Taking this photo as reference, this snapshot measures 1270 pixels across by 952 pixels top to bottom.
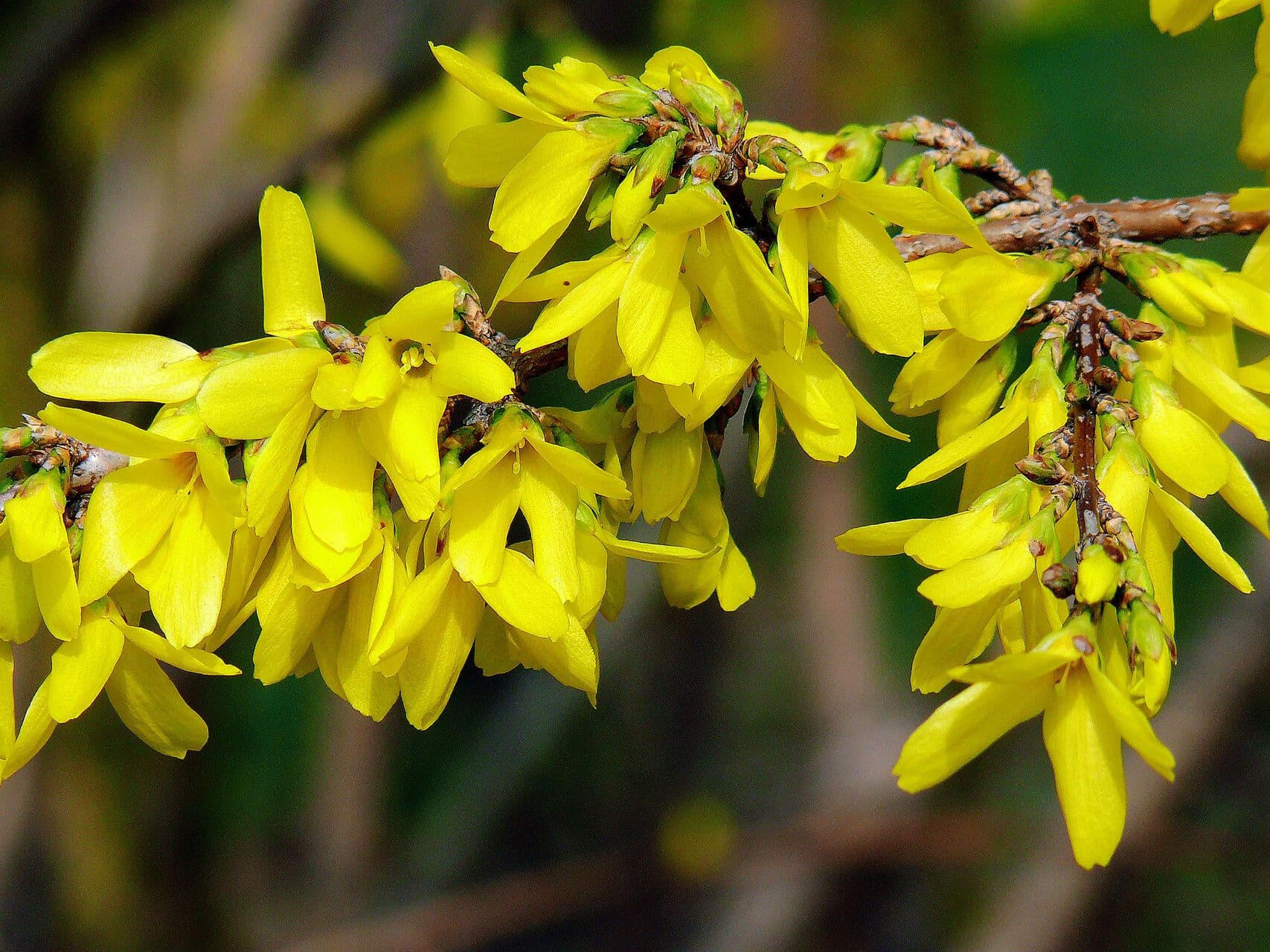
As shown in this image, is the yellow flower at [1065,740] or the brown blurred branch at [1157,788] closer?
the yellow flower at [1065,740]

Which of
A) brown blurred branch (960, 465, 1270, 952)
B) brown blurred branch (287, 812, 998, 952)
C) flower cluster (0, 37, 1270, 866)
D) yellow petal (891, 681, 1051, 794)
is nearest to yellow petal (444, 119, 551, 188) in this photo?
flower cluster (0, 37, 1270, 866)

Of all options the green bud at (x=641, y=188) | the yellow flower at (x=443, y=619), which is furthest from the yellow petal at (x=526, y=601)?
the green bud at (x=641, y=188)

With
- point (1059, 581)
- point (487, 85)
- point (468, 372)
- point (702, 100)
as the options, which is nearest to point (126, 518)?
point (468, 372)

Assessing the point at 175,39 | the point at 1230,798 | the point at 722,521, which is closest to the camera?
the point at 722,521

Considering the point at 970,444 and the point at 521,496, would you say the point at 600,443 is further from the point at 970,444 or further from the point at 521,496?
the point at 970,444

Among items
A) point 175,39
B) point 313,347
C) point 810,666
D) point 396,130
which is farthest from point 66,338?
point 810,666

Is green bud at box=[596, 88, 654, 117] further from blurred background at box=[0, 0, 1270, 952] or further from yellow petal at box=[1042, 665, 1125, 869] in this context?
blurred background at box=[0, 0, 1270, 952]

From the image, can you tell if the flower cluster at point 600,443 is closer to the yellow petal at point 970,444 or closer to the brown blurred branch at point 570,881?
the yellow petal at point 970,444

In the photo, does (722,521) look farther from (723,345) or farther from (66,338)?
(66,338)
